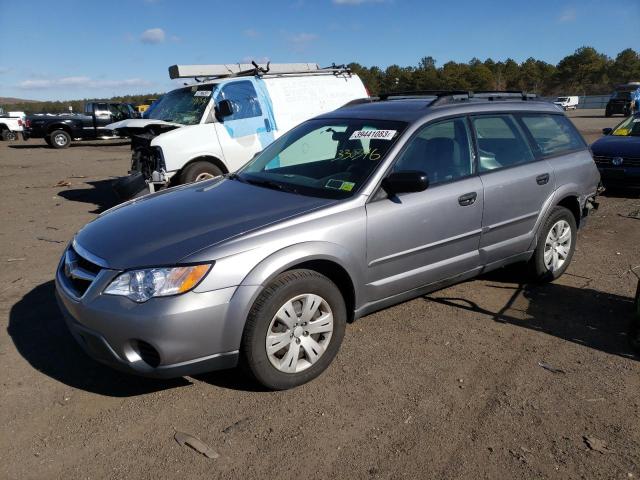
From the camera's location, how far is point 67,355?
3.69 metres

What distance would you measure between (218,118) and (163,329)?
235 inches

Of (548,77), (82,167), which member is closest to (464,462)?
(82,167)

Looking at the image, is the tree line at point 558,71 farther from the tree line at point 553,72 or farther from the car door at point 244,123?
the car door at point 244,123

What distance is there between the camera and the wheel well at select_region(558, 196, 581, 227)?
505cm

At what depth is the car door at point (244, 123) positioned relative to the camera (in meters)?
8.24

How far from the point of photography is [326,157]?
4.12m

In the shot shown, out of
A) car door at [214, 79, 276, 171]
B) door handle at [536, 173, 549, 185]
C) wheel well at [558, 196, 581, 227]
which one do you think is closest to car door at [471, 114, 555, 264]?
door handle at [536, 173, 549, 185]

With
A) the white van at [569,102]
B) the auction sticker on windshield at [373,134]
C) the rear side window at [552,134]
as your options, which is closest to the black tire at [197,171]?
the auction sticker on windshield at [373,134]

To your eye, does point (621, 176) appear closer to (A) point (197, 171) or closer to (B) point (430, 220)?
(B) point (430, 220)

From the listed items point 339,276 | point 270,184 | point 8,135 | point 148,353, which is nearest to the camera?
point 148,353

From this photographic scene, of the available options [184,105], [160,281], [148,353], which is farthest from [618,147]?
[148,353]

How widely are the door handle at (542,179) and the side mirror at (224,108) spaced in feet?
16.4

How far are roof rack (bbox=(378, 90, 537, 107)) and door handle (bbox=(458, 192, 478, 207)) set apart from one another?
78 cm

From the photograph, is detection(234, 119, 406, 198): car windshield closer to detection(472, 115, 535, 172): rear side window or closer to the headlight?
detection(472, 115, 535, 172): rear side window
